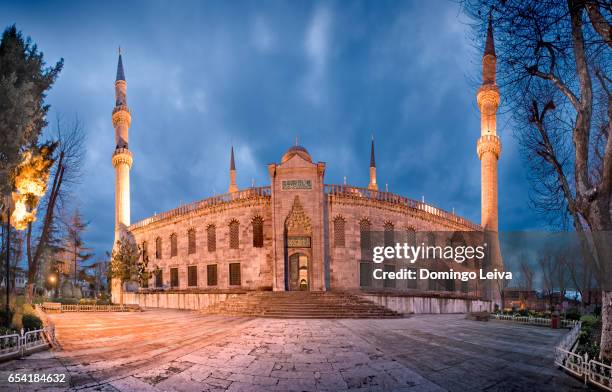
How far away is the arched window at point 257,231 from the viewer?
80.7 feet

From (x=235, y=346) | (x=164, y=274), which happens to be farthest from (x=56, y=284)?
(x=235, y=346)

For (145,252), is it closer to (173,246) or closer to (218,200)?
(173,246)

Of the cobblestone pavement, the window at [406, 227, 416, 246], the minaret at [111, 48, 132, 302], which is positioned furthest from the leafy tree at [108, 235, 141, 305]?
the window at [406, 227, 416, 246]

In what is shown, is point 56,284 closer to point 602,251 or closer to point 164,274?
point 164,274

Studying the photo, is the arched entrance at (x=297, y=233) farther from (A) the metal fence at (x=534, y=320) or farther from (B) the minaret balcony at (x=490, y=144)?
(B) the minaret balcony at (x=490, y=144)

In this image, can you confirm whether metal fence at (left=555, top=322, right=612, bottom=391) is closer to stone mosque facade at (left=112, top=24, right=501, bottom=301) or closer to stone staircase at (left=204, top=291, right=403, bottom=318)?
stone staircase at (left=204, top=291, right=403, bottom=318)

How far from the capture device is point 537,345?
431 inches

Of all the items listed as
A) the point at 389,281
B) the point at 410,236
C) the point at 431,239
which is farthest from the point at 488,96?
the point at 389,281

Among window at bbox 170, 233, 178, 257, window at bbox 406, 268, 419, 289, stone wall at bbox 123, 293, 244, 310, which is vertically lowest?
stone wall at bbox 123, 293, 244, 310

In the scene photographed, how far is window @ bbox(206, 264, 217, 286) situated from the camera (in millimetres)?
26094

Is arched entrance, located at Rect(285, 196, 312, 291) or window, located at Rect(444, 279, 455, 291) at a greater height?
arched entrance, located at Rect(285, 196, 312, 291)

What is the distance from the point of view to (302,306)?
18484 mm

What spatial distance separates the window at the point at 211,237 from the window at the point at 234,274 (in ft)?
8.00

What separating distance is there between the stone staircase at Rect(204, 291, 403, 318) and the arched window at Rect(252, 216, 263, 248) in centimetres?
436
